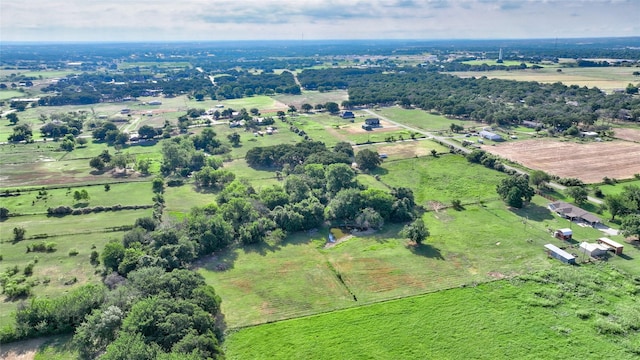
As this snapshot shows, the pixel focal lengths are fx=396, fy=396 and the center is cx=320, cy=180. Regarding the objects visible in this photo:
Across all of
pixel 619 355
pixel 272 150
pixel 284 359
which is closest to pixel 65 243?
pixel 284 359

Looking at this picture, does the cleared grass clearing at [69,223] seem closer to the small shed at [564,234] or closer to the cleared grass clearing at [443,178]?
the cleared grass clearing at [443,178]

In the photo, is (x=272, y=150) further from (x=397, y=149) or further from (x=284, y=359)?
(x=284, y=359)

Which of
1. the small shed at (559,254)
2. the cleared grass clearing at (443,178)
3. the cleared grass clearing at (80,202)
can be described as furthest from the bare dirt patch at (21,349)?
the small shed at (559,254)

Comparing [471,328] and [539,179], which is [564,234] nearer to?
[539,179]

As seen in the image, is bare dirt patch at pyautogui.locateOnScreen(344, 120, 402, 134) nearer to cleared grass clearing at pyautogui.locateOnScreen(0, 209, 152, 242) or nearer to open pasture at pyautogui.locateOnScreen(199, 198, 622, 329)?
open pasture at pyautogui.locateOnScreen(199, 198, 622, 329)

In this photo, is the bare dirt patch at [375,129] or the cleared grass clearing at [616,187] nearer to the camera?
the cleared grass clearing at [616,187]

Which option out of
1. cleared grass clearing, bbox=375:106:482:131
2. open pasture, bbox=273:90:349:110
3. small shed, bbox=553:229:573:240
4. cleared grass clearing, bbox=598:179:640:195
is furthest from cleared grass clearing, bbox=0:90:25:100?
cleared grass clearing, bbox=598:179:640:195
